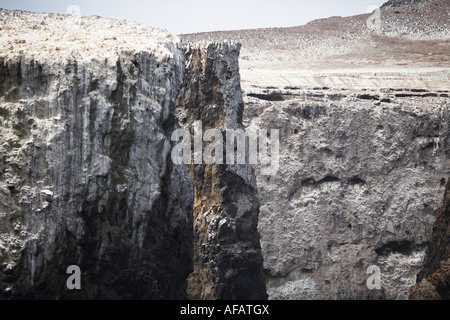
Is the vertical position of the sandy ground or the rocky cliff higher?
the sandy ground

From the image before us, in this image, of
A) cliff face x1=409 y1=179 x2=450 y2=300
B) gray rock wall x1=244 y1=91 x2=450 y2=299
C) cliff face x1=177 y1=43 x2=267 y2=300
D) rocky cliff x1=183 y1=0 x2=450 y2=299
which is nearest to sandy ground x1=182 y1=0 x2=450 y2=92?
rocky cliff x1=183 y1=0 x2=450 y2=299

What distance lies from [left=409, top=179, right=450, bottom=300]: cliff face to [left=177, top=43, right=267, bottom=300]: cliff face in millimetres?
3809

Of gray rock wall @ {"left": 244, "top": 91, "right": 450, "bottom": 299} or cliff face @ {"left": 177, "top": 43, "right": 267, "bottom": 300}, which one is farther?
gray rock wall @ {"left": 244, "top": 91, "right": 450, "bottom": 299}

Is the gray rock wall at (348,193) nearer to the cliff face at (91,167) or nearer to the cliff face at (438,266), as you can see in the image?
the cliff face at (438,266)

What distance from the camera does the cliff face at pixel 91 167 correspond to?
464 inches

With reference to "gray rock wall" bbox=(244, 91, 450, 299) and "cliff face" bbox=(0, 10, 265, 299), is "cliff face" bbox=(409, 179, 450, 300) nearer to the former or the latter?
"gray rock wall" bbox=(244, 91, 450, 299)

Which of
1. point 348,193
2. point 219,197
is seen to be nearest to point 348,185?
point 348,193

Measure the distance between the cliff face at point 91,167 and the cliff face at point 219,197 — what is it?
2903mm

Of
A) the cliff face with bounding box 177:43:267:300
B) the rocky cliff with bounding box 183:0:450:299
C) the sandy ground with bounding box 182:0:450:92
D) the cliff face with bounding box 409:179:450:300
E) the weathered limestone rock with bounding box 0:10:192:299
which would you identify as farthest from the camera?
the sandy ground with bounding box 182:0:450:92

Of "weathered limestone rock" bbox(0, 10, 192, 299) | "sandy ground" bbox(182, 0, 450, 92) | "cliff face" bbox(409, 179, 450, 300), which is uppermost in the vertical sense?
"sandy ground" bbox(182, 0, 450, 92)

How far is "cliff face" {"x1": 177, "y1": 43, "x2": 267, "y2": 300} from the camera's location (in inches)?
671

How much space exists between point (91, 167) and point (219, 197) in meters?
5.45

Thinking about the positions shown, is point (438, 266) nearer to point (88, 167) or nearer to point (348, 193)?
point (348, 193)

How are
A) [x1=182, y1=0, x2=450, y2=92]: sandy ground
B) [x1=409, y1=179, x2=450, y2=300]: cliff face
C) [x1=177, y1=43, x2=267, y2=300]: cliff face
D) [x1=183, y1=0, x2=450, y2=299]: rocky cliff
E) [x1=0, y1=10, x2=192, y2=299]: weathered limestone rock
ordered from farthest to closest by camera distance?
1. [x1=182, y1=0, x2=450, y2=92]: sandy ground
2. [x1=183, y1=0, x2=450, y2=299]: rocky cliff
3. [x1=177, y1=43, x2=267, y2=300]: cliff face
4. [x1=409, y1=179, x2=450, y2=300]: cliff face
5. [x1=0, y1=10, x2=192, y2=299]: weathered limestone rock
